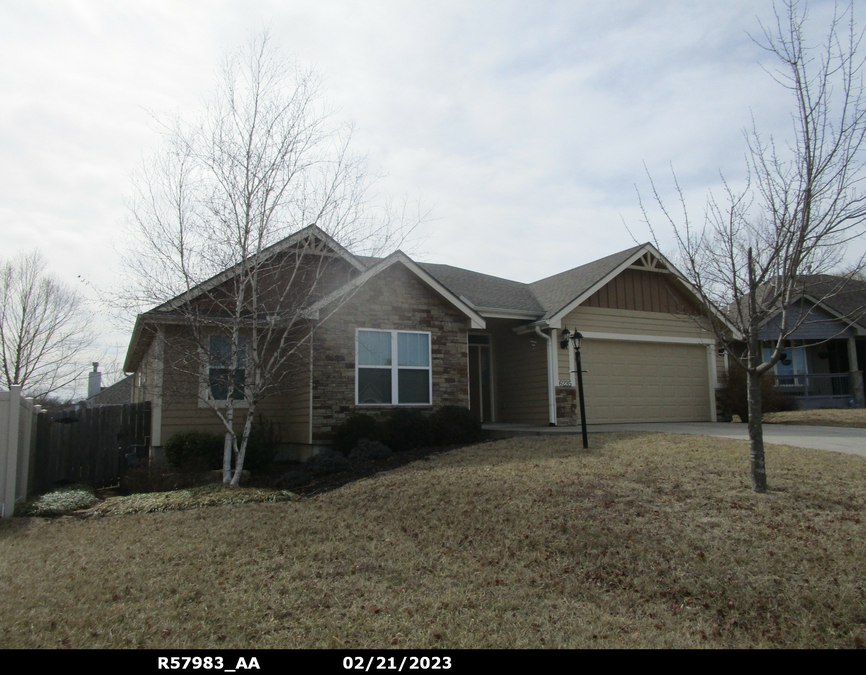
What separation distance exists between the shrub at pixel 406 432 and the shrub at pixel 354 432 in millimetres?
234

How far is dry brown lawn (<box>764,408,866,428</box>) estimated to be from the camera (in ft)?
48.3

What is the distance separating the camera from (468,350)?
658 inches

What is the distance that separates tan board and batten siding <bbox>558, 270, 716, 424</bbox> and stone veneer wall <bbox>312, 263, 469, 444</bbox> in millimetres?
3068

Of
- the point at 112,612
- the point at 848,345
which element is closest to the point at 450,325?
the point at 112,612

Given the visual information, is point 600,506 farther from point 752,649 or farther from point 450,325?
point 450,325

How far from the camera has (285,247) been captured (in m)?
11.0

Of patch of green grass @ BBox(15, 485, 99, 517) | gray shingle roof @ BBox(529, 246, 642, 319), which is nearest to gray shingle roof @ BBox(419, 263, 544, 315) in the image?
gray shingle roof @ BBox(529, 246, 642, 319)

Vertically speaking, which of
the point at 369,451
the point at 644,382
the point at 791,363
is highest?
the point at 791,363

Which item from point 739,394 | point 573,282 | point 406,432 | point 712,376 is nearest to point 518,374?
point 573,282

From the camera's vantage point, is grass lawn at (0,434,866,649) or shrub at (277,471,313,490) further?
shrub at (277,471,313,490)

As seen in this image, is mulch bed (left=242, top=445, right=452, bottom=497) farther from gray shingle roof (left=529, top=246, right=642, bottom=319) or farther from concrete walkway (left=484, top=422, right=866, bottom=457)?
gray shingle roof (left=529, top=246, right=642, bottom=319)

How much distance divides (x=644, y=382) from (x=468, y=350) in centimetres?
476

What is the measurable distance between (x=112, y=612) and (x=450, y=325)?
34.2ft

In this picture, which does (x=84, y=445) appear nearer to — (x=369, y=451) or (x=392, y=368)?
(x=369, y=451)
